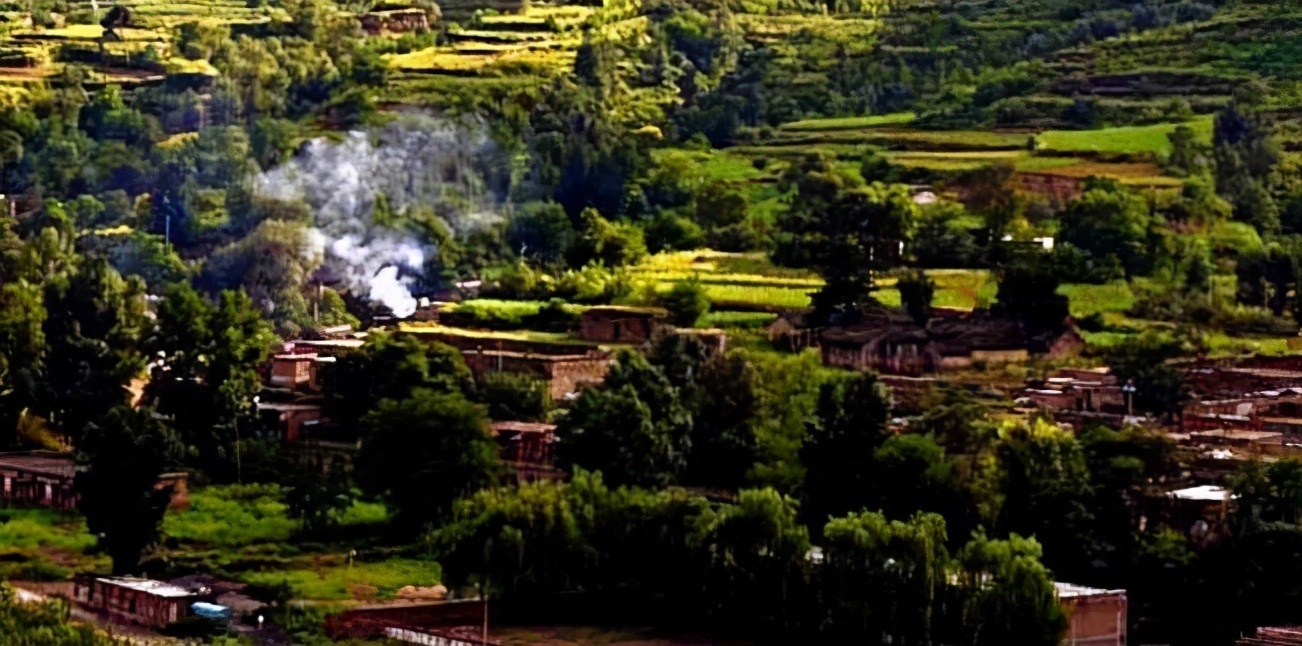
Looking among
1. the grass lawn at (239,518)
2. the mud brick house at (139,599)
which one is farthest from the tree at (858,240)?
the mud brick house at (139,599)

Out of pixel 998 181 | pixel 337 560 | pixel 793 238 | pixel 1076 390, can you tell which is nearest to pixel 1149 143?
pixel 998 181

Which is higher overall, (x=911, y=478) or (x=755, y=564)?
(x=911, y=478)

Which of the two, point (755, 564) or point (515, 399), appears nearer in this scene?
point (755, 564)

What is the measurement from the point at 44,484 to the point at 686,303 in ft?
17.0

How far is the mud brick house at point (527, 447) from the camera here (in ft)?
82.4

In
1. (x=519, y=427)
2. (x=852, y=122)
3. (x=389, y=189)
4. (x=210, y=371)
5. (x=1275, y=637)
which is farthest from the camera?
(x=852, y=122)

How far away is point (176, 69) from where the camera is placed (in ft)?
125

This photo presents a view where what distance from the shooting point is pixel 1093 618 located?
2102cm

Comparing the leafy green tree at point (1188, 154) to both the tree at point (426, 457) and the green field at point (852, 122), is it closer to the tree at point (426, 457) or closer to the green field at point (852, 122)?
the green field at point (852, 122)

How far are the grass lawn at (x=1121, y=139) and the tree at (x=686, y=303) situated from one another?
4.12m

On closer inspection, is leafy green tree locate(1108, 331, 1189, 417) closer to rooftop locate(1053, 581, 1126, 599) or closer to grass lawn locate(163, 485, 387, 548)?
rooftop locate(1053, 581, 1126, 599)

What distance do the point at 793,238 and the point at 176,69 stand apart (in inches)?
428

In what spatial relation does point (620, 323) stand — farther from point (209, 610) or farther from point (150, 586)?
point (209, 610)

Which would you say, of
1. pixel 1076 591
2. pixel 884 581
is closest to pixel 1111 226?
pixel 1076 591
